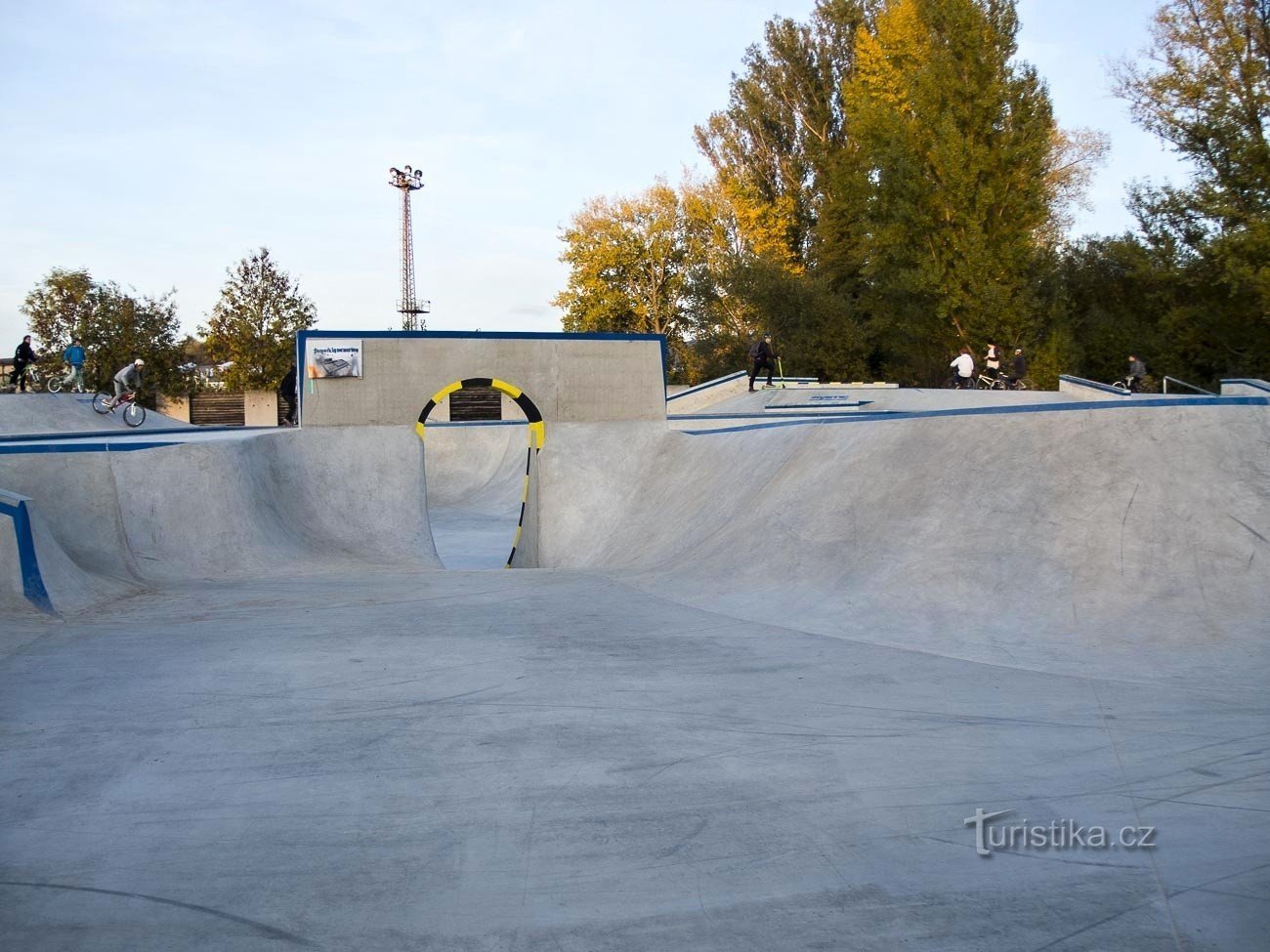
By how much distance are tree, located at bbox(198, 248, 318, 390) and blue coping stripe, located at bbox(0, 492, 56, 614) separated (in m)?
34.2

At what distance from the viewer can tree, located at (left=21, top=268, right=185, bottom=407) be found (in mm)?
38312

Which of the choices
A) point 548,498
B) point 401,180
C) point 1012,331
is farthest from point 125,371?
point 401,180

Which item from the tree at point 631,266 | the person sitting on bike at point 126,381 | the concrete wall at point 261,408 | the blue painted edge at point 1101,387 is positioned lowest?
the concrete wall at point 261,408

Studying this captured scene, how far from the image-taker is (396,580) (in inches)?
462

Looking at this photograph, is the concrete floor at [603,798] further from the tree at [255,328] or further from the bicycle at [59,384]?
the tree at [255,328]

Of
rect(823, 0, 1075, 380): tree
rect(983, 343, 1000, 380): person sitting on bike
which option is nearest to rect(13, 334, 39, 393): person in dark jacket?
rect(983, 343, 1000, 380): person sitting on bike

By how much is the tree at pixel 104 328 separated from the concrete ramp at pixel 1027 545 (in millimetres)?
32896

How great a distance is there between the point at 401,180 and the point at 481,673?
53.9 meters

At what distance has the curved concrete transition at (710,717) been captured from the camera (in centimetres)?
373

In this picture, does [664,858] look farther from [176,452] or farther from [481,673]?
[176,452]

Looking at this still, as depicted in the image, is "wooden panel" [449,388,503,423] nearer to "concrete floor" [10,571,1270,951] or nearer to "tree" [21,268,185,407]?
"tree" [21,268,185,407]

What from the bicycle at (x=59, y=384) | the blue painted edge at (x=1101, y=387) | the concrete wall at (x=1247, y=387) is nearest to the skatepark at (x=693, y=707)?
the concrete wall at (x=1247, y=387)

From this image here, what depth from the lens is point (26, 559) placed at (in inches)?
349

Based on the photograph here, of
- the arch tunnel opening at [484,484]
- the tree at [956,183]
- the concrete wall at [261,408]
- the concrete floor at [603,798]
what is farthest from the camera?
the concrete wall at [261,408]
